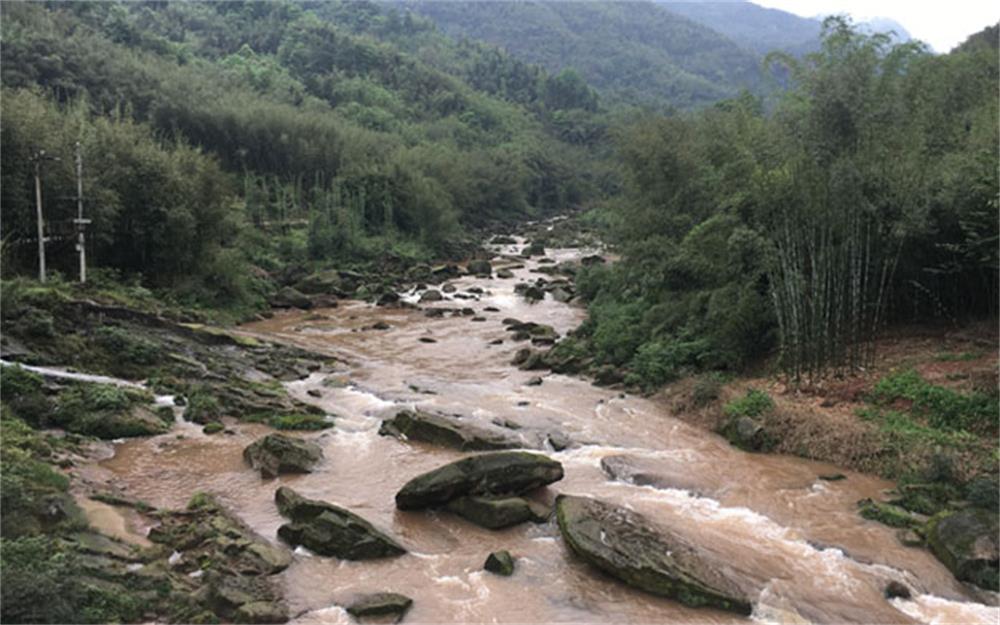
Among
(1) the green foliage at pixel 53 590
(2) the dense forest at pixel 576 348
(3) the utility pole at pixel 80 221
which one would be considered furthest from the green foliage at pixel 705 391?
(3) the utility pole at pixel 80 221

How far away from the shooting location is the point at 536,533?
414 inches

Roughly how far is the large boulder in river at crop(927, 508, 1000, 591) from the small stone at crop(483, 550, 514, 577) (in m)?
5.80

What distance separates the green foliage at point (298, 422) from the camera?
15477mm

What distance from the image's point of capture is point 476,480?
11234 millimetres

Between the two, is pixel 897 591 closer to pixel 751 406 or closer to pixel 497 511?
pixel 497 511

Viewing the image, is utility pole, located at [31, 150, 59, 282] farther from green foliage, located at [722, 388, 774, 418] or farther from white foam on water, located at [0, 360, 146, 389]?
green foliage, located at [722, 388, 774, 418]

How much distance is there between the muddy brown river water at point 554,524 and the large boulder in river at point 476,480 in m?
0.30

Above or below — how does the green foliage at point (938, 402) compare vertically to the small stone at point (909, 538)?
above

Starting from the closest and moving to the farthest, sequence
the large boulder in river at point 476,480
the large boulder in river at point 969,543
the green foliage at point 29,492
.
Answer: the green foliage at point 29,492 < the large boulder in river at point 969,543 < the large boulder in river at point 476,480

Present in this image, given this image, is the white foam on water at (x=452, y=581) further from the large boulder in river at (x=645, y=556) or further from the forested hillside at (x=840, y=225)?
the forested hillside at (x=840, y=225)

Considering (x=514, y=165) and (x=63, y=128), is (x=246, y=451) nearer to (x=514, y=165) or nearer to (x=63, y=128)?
(x=63, y=128)

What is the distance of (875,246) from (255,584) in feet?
48.2

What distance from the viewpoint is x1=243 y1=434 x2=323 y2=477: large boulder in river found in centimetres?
1275

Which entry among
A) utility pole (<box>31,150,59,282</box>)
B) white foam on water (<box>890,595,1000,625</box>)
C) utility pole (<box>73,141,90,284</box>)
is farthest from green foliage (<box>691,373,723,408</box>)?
utility pole (<box>73,141,90,284</box>)
